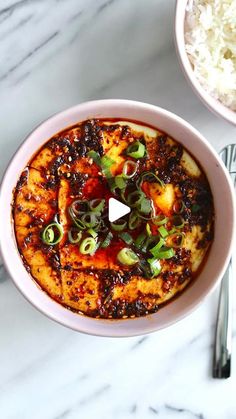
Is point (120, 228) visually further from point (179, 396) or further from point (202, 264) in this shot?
point (179, 396)

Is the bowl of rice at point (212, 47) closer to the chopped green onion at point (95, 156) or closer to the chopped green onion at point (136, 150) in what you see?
the chopped green onion at point (136, 150)

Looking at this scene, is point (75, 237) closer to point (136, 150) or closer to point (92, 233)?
point (92, 233)

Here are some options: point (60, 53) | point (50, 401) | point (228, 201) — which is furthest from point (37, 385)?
point (60, 53)

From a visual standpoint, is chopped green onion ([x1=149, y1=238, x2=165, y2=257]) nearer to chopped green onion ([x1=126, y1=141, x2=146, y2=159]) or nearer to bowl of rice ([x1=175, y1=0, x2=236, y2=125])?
chopped green onion ([x1=126, y1=141, x2=146, y2=159])

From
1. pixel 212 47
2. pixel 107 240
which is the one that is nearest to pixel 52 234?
pixel 107 240

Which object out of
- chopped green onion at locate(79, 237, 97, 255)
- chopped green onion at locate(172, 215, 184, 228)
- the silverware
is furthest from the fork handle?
chopped green onion at locate(79, 237, 97, 255)

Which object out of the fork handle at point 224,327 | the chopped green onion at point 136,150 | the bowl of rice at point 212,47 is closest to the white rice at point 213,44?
the bowl of rice at point 212,47
